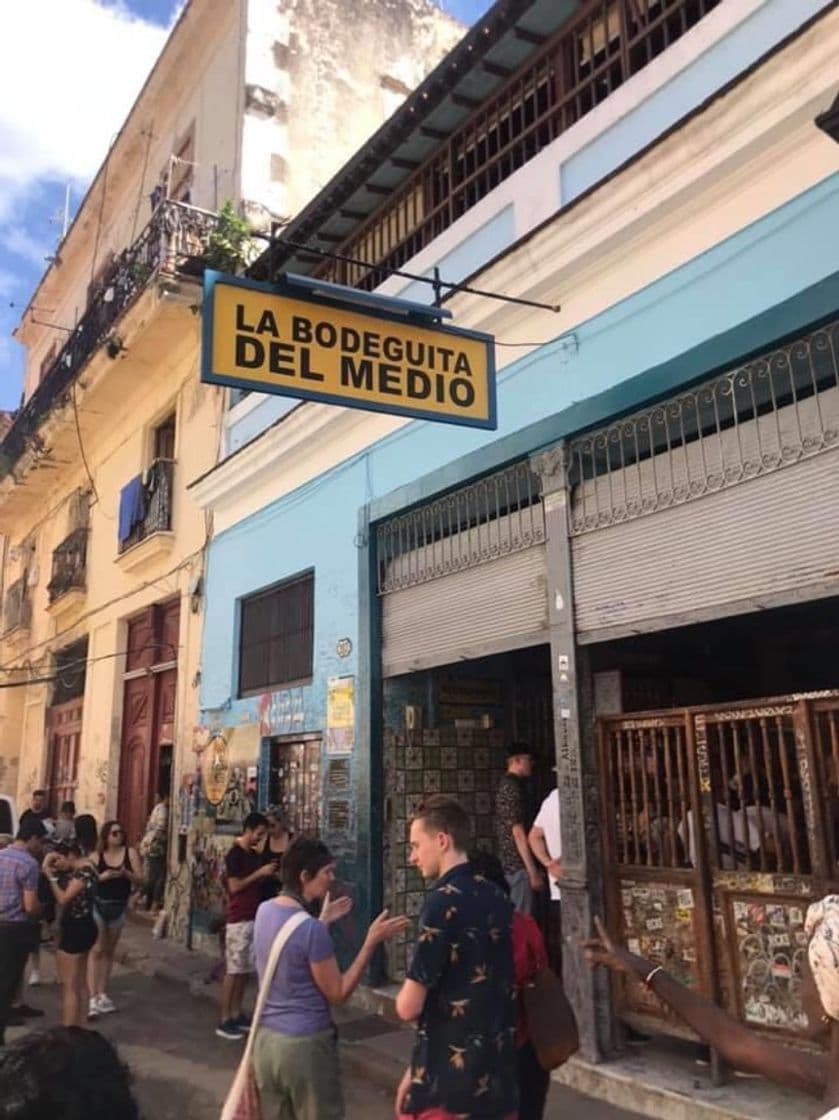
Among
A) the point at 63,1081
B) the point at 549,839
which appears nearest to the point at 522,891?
the point at 549,839

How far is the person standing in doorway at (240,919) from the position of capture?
7.04m

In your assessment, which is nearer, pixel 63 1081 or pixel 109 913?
pixel 63 1081

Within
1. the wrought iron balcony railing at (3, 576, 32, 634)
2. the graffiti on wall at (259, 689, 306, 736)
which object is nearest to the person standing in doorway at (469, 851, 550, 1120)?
the graffiti on wall at (259, 689, 306, 736)

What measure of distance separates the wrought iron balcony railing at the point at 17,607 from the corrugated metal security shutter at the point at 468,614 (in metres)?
13.2

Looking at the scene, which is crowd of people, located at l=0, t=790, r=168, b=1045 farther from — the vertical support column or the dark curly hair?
the dark curly hair

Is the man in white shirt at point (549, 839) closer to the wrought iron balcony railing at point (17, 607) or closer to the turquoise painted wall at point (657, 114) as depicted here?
the turquoise painted wall at point (657, 114)

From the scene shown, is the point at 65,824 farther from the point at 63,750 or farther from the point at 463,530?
the point at 463,530

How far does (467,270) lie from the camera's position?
761 cm

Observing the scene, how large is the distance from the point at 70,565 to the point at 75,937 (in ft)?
33.5

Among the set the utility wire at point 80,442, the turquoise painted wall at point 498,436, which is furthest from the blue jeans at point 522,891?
the utility wire at point 80,442

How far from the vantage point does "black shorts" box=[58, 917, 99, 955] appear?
6801 mm

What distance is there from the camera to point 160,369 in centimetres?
1335

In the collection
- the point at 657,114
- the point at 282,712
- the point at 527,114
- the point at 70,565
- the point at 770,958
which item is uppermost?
the point at 527,114

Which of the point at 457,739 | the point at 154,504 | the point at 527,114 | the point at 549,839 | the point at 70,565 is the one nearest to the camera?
the point at 549,839
